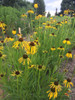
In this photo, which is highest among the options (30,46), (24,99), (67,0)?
(67,0)

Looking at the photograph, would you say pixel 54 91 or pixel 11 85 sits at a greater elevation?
pixel 54 91

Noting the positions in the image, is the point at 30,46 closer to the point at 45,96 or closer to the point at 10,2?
the point at 45,96

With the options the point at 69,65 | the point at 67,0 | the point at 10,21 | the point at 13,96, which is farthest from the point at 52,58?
the point at 67,0

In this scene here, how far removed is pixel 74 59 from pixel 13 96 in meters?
2.22

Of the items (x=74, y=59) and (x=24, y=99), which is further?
(x=74, y=59)

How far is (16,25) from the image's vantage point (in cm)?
668

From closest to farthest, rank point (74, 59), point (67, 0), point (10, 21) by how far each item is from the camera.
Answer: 1. point (74, 59)
2. point (10, 21)
3. point (67, 0)

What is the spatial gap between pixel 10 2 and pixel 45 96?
545 inches

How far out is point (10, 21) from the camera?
6.10 m

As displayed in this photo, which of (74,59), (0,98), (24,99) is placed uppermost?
(74,59)

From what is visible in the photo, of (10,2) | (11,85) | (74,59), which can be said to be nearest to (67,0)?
(10,2)

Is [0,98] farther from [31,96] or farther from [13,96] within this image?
[31,96]

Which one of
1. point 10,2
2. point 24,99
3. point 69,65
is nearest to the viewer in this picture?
point 24,99

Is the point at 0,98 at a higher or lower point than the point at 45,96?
lower
